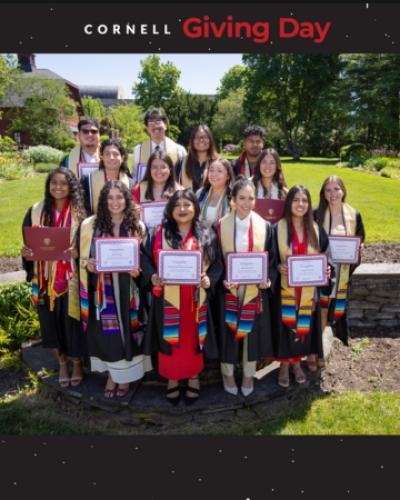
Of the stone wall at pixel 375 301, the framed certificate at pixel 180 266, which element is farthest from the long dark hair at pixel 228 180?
the stone wall at pixel 375 301

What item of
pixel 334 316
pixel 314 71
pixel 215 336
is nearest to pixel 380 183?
pixel 334 316

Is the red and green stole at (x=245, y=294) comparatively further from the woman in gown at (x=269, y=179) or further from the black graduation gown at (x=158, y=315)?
the woman in gown at (x=269, y=179)

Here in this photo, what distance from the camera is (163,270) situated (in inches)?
133

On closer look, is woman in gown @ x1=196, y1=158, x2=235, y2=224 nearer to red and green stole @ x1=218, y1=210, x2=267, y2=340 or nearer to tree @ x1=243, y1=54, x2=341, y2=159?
red and green stole @ x1=218, y1=210, x2=267, y2=340

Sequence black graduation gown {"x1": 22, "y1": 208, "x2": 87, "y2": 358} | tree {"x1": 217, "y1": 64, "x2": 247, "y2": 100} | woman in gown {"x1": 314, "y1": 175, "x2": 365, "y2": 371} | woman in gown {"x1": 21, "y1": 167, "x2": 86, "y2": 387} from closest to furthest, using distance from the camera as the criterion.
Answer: woman in gown {"x1": 21, "y1": 167, "x2": 86, "y2": 387} < black graduation gown {"x1": 22, "y1": 208, "x2": 87, "y2": 358} < woman in gown {"x1": 314, "y1": 175, "x2": 365, "y2": 371} < tree {"x1": 217, "y1": 64, "x2": 247, "y2": 100}

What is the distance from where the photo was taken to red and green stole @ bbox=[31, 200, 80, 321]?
3773mm

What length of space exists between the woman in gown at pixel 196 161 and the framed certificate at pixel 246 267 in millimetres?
1394

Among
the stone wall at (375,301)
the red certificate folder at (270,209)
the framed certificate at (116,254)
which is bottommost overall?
the stone wall at (375,301)

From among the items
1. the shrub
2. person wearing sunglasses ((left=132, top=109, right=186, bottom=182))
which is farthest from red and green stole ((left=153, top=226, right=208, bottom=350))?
the shrub

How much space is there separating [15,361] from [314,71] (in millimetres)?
39201

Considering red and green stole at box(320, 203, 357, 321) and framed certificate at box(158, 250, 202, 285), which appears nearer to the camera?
framed certificate at box(158, 250, 202, 285)

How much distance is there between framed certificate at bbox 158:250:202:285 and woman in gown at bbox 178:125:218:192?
4.71 feet

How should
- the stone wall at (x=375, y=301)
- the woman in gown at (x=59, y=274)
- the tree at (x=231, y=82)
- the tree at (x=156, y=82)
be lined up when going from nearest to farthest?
the woman in gown at (x=59, y=274) < the stone wall at (x=375, y=301) < the tree at (x=156, y=82) < the tree at (x=231, y=82)

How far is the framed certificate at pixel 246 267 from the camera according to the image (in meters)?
3.46
